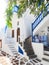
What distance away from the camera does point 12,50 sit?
37.8 feet

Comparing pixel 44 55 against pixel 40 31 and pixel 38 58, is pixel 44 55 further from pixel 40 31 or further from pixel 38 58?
pixel 40 31

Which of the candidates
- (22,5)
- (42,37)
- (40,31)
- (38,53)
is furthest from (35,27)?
(22,5)

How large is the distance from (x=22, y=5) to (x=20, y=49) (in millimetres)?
8438

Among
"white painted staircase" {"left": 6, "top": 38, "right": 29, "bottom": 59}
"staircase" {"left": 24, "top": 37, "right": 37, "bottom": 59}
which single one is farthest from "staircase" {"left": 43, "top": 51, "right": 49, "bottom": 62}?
"white painted staircase" {"left": 6, "top": 38, "right": 29, "bottom": 59}

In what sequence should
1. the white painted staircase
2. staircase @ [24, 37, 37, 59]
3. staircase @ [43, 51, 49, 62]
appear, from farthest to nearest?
the white painted staircase, staircase @ [24, 37, 37, 59], staircase @ [43, 51, 49, 62]

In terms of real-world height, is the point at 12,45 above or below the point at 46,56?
above

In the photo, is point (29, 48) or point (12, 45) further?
point (12, 45)

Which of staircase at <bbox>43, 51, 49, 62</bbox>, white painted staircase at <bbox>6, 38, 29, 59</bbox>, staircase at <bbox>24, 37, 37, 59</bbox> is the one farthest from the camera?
white painted staircase at <bbox>6, 38, 29, 59</bbox>

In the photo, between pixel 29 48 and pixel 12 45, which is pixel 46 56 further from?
pixel 12 45

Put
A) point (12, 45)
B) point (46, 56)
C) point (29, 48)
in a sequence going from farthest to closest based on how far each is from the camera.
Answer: point (12, 45) → point (29, 48) → point (46, 56)

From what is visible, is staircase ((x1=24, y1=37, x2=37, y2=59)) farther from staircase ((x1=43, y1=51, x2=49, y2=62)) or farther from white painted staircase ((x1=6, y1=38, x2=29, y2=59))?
staircase ((x1=43, y1=51, x2=49, y2=62))

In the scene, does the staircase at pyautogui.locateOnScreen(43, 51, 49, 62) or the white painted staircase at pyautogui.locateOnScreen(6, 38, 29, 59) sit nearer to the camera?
the staircase at pyautogui.locateOnScreen(43, 51, 49, 62)

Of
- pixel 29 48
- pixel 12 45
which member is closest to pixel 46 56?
pixel 29 48

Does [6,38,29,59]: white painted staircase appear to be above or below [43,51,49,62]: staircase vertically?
above
